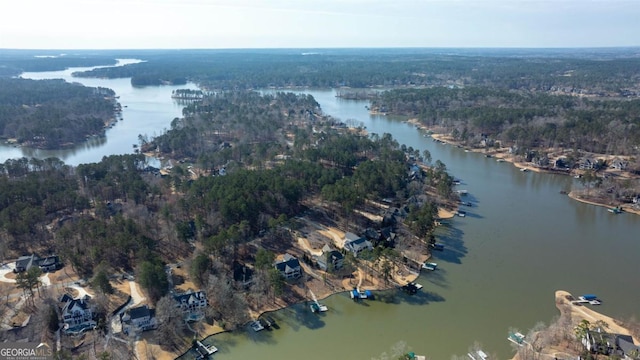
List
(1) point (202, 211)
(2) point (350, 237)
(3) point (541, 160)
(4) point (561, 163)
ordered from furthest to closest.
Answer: (3) point (541, 160), (4) point (561, 163), (1) point (202, 211), (2) point (350, 237)

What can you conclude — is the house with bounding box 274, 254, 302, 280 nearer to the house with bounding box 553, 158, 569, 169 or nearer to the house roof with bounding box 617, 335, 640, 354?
the house roof with bounding box 617, 335, 640, 354

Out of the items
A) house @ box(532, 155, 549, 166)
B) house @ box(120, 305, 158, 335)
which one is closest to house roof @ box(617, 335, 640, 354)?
house @ box(120, 305, 158, 335)

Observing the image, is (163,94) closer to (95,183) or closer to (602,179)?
(95,183)

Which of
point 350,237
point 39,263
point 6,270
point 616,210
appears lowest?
point 6,270

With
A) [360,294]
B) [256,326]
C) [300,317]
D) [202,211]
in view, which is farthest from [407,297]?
[202,211]

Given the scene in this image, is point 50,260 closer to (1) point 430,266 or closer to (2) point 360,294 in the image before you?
(2) point 360,294

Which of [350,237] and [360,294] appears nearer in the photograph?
[360,294]
